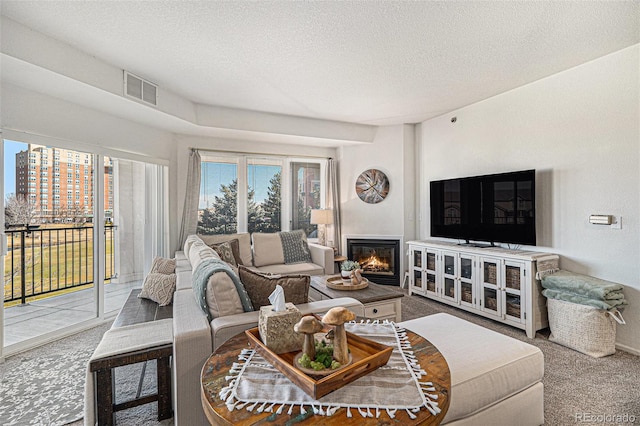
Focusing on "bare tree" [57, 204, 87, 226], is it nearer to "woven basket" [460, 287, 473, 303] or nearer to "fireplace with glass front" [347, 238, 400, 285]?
"fireplace with glass front" [347, 238, 400, 285]

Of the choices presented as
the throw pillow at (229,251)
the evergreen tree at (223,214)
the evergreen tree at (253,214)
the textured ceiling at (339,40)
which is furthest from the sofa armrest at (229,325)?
the evergreen tree at (253,214)

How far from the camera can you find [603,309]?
8.32ft

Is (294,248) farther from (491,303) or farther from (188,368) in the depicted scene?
(188,368)

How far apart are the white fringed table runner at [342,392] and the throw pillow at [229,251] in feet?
9.25

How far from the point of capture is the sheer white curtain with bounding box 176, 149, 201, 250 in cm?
460

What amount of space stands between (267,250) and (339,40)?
119 inches

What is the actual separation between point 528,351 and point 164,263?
3.28 metres

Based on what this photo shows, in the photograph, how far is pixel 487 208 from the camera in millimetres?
3646

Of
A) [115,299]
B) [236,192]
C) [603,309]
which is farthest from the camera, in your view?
[236,192]

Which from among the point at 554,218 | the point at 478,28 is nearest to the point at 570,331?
the point at 554,218

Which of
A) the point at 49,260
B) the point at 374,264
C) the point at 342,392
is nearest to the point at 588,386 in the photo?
the point at 342,392

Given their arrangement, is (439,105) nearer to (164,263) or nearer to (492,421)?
(492,421)

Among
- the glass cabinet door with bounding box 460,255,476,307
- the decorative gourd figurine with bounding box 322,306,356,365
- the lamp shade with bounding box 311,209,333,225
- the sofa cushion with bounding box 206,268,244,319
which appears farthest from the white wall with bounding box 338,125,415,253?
the decorative gourd figurine with bounding box 322,306,356,365

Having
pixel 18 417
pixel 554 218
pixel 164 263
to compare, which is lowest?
pixel 18 417
